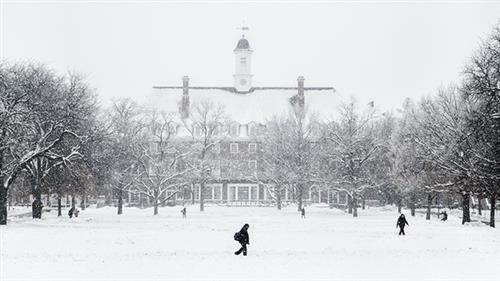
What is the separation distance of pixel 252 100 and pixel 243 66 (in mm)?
4728

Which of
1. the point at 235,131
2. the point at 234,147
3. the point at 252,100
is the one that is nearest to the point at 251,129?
the point at 235,131

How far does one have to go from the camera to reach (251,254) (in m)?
25.0

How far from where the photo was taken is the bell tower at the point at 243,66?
302 ft

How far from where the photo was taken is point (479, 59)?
115 feet

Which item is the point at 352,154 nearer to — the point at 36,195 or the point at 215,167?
the point at 215,167

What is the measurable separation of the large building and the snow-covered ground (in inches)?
1788

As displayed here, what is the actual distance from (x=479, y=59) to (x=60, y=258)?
73.8 feet

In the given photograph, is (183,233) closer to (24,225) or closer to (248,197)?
(24,225)

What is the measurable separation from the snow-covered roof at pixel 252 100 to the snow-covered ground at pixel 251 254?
53.1 metres

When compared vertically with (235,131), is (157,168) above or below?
below

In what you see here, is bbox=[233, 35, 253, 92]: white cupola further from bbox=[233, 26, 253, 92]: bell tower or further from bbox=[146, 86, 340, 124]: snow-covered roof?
bbox=[146, 86, 340, 124]: snow-covered roof

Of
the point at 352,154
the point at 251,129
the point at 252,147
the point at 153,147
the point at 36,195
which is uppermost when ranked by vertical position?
the point at 251,129

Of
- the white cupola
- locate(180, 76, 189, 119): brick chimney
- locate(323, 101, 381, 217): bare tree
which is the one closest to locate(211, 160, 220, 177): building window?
locate(180, 76, 189, 119): brick chimney

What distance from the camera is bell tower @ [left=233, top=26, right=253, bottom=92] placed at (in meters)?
91.9
